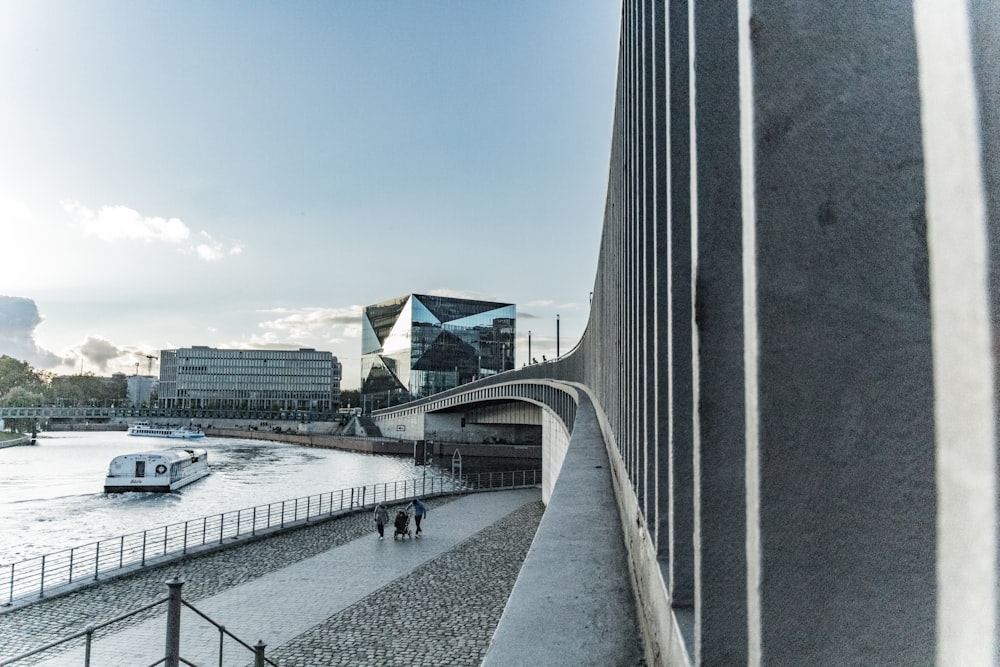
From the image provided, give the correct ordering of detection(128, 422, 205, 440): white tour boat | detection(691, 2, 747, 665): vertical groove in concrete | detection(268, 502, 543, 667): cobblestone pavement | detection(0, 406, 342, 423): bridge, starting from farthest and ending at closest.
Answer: detection(0, 406, 342, 423): bridge
detection(128, 422, 205, 440): white tour boat
detection(268, 502, 543, 667): cobblestone pavement
detection(691, 2, 747, 665): vertical groove in concrete

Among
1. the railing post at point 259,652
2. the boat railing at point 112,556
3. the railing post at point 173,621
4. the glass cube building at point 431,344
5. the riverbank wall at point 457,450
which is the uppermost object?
the glass cube building at point 431,344

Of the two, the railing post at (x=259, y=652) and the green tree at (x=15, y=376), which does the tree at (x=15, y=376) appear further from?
the railing post at (x=259, y=652)

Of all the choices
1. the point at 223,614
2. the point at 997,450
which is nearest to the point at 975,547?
the point at 997,450

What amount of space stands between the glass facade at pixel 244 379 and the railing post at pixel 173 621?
145 meters

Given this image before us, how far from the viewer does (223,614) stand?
1230 centimetres

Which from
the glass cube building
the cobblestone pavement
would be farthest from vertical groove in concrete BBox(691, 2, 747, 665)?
the glass cube building

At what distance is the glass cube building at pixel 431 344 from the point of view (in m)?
115

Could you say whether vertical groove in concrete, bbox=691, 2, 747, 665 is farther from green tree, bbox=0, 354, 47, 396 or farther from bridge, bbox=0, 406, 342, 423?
green tree, bbox=0, 354, 47, 396

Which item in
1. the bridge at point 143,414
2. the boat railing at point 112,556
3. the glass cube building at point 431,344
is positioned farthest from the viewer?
the glass cube building at point 431,344

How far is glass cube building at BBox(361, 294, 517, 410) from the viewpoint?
377ft

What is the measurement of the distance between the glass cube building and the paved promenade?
9429 cm

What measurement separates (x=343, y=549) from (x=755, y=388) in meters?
18.4

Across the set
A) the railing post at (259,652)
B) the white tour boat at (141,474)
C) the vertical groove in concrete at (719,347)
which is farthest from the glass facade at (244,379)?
the vertical groove in concrete at (719,347)

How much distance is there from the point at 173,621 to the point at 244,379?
488ft
